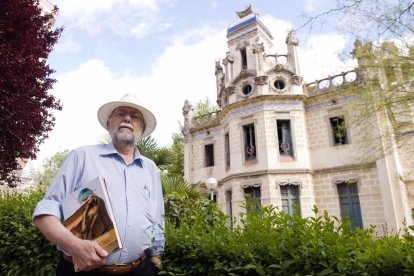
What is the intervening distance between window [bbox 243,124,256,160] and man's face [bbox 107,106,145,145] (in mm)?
14156

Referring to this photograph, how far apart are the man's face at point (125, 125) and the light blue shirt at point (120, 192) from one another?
0.11 metres

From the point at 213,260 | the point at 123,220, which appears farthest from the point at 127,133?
the point at 213,260

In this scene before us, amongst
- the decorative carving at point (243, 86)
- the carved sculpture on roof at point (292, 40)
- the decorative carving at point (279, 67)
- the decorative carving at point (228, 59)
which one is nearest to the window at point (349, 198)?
the decorative carving at point (243, 86)

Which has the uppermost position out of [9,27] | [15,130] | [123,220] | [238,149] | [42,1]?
[42,1]

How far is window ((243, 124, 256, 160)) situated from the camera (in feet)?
53.6

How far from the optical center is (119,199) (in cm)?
201

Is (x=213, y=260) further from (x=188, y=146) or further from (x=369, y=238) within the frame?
(x=188, y=146)

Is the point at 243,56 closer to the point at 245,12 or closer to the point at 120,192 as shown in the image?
the point at 245,12

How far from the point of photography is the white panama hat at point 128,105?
7.75ft

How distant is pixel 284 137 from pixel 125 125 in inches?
574

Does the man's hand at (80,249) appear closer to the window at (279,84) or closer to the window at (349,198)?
the window at (349,198)

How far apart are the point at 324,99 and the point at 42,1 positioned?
63.5 feet

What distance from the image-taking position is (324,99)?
1608 cm

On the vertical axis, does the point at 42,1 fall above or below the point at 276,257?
above
